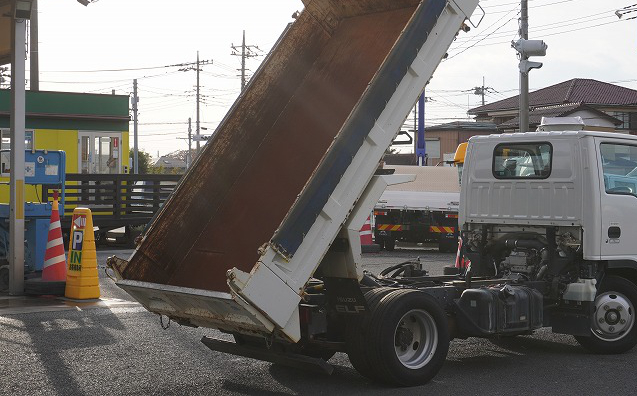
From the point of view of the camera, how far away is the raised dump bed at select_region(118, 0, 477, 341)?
20.1 ft

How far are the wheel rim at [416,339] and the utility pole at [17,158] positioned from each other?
22.2 ft

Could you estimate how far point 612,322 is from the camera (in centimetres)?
842

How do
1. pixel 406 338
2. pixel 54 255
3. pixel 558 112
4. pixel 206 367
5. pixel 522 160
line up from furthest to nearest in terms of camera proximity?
pixel 558 112 → pixel 54 255 → pixel 522 160 → pixel 206 367 → pixel 406 338

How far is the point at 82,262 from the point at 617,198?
6738 millimetres

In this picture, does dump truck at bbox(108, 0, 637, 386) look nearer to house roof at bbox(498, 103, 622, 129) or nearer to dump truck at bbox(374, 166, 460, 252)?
dump truck at bbox(374, 166, 460, 252)

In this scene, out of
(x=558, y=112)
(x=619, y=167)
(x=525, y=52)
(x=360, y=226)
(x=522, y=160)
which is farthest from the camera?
(x=558, y=112)

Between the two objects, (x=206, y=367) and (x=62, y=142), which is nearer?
(x=206, y=367)

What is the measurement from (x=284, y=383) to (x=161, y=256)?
4.94 feet

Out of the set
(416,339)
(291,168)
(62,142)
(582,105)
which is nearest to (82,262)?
(291,168)

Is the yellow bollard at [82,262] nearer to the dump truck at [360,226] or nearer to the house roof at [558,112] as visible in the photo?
the dump truck at [360,226]

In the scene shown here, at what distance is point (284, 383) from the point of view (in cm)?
708

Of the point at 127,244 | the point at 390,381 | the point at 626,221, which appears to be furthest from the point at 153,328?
the point at 127,244

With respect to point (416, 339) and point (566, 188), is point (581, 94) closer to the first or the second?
point (566, 188)

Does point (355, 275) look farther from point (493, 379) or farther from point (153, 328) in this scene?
point (153, 328)
